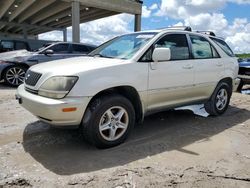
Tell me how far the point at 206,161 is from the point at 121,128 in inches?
50.1

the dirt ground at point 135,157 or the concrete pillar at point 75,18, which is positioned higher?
the concrete pillar at point 75,18

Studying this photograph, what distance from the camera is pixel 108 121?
384 centimetres

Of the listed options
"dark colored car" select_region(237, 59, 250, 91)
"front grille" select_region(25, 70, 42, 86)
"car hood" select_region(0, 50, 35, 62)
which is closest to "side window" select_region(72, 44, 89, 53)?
"car hood" select_region(0, 50, 35, 62)

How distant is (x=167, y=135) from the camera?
15.1 ft

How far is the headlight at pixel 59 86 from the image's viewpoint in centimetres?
343

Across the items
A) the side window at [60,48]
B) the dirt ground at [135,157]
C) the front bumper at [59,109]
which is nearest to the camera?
the dirt ground at [135,157]

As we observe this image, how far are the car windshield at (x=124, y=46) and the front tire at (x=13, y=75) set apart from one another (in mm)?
5186

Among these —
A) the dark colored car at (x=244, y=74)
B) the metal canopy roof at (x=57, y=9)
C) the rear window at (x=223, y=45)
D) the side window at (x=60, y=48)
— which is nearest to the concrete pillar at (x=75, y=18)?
the metal canopy roof at (x=57, y=9)

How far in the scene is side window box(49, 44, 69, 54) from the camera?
988 cm

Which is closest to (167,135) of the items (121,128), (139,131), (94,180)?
(139,131)

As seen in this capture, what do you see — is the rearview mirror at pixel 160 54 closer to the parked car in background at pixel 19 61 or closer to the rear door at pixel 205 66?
the rear door at pixel 205 66

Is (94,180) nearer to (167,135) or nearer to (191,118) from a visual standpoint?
(167,135)

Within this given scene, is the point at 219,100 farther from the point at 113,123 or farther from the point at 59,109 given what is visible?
the point at 59,109

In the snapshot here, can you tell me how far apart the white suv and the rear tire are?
0.57ft
